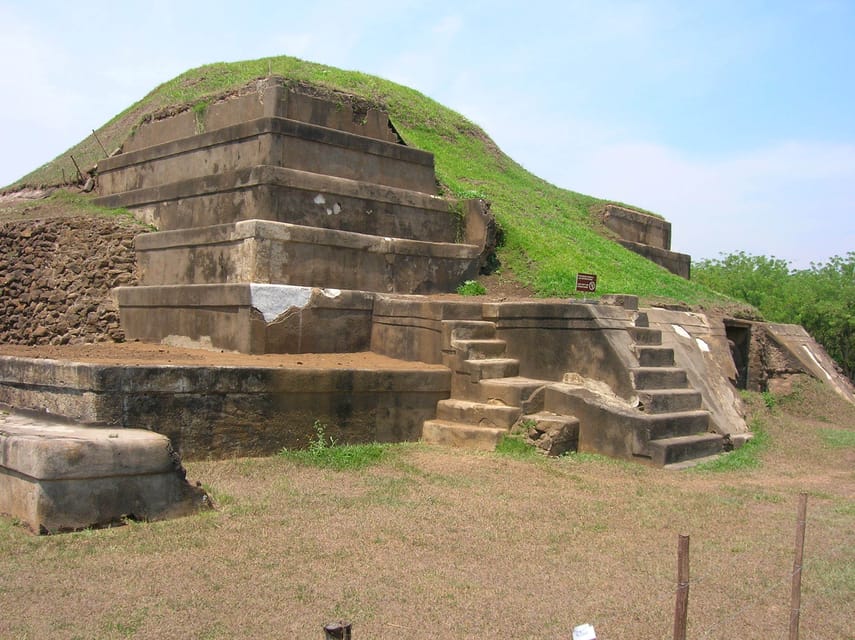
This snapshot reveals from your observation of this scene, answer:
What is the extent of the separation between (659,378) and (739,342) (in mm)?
4771

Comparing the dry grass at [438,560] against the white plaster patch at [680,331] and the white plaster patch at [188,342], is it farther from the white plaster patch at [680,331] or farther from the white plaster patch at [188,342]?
the white plaster patch at [680,331]

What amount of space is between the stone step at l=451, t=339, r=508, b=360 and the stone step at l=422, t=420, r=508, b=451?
30.3 inches

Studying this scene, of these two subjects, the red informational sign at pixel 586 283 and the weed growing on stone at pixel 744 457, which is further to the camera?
the red informational sign at pixel 586 283

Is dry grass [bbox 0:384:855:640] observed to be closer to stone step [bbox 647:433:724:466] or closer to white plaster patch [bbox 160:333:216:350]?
stone step [bbox 647:433:724:466]

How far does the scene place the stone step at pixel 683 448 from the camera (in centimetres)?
754

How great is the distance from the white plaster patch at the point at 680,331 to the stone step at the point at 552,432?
2877mm

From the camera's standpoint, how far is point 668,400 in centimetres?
823

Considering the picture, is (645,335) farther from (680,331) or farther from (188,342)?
(188,342)

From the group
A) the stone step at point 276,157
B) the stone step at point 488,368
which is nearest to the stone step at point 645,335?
the stone step at point 488,368

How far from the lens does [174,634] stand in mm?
3539

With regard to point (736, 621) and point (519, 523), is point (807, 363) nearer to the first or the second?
point (519, 523)

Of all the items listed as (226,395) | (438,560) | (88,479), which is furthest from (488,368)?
(88,479)

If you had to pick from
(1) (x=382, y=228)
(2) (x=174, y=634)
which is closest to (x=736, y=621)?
(2) (x=174, y=634)

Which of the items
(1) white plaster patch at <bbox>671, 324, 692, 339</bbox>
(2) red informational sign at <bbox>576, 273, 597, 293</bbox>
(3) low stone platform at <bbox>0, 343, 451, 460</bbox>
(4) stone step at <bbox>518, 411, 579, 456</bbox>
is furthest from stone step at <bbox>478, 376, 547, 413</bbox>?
(1) white plaster patch at <bbox>671, 324, 692, 339</bbox>
